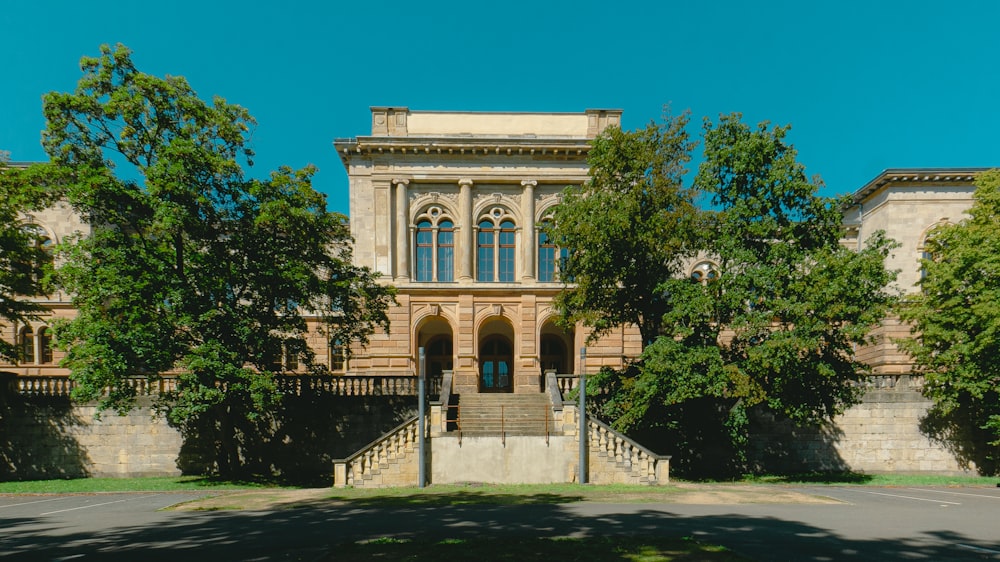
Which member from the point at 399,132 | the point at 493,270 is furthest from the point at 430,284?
the point at 399,132

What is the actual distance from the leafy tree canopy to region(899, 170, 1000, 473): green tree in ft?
14.8

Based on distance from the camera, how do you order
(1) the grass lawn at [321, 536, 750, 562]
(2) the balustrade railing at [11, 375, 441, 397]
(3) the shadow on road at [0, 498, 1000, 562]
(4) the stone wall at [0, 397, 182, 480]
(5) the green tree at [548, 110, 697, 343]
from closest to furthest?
(1) the grass lawn at [321, 536, 750, 562] → (3) the shadow on road at [0, 498, 1000, 562] → (5) the green tree at [548, 110, 697, 343] → (4) the stone wall at [0, 397, 182, 480] → (2) the balustrade railing at [11, 375, 441, 397]

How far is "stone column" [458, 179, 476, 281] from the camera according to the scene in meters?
29.8

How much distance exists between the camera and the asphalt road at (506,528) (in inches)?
352

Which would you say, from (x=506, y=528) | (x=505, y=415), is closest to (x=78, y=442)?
(x=505, y=415)

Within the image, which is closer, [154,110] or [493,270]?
[154,110]

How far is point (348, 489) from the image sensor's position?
1808cm

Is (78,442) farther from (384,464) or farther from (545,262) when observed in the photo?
(545,262)

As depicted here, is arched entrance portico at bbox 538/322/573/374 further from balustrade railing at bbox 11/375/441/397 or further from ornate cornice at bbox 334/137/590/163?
ornate cornice at bbox 334/137/590/163

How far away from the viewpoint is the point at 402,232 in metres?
29.6

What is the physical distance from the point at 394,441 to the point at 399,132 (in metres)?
16.6

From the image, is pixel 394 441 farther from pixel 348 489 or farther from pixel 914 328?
pixel 914 328

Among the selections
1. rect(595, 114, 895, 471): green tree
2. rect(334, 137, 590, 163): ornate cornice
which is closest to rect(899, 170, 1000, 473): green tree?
rect(595, 114, 895, 471): green tree

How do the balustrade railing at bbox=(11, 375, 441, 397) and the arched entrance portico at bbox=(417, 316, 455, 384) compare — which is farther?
the arched entrance portico at bbox=(417, 316, 455, 384)
